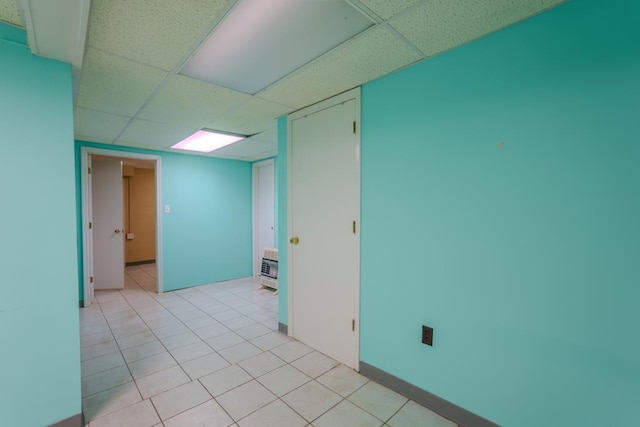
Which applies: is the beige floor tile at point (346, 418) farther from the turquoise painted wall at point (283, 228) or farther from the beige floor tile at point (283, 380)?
the turquoise painted wall at point (283, 228)

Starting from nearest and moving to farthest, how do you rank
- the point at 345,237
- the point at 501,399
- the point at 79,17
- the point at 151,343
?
1. the point at 79,17
2. the point at 501,399
3. the point at 345,237
4. the point at 151,343

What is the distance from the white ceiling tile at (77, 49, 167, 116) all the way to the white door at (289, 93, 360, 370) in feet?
4.34

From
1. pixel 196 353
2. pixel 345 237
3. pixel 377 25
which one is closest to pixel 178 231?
pixel 196 353

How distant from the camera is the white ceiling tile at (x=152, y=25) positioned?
1.34m

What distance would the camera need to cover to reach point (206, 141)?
4.05 m

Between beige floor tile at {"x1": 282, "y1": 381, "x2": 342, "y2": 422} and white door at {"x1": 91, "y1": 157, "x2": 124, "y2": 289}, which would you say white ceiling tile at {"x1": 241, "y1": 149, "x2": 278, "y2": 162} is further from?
beige floor tile at {"x1": 282, "y1": 381, "x2": 342, "y2": 422}

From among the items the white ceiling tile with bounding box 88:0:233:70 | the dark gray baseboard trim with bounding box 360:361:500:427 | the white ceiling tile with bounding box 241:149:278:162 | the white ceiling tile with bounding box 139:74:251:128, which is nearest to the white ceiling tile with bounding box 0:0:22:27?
the white ceiling tile with bounding box 88:0:233:70

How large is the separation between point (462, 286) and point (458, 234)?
1.09 feet

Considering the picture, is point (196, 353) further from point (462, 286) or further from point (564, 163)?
point (564, 163)

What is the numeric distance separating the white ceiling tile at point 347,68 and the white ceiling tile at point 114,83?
90 cm

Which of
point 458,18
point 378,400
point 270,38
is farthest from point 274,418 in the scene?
point 458,18

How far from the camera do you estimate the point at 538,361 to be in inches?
58.2

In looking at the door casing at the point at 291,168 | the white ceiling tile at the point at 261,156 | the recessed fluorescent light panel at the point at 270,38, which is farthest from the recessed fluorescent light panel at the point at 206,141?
the recessed fluorescent light panel at the point at 270,38

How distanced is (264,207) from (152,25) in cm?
412
